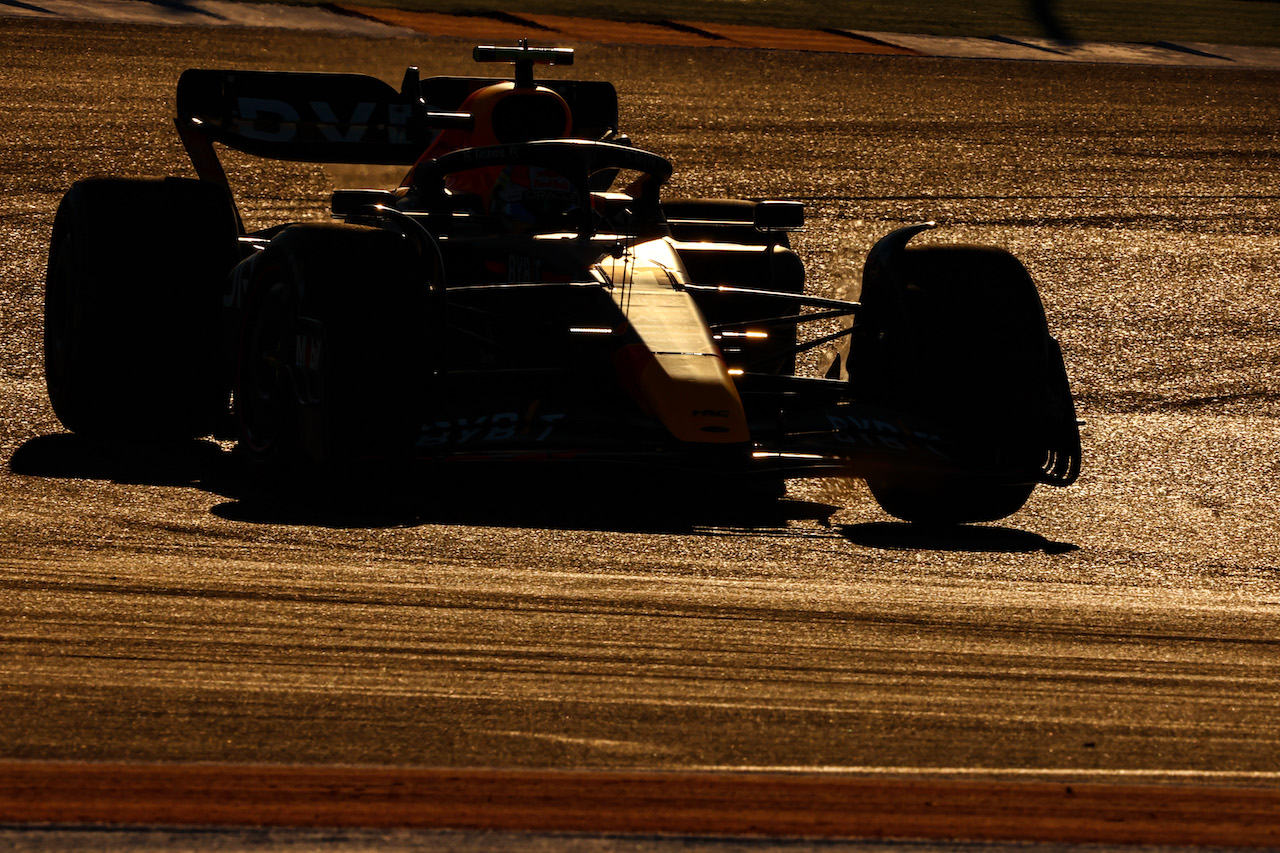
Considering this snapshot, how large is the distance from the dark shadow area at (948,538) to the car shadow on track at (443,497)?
326 mm

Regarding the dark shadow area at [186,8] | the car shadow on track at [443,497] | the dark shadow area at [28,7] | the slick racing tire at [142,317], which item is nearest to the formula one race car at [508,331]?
the slick racing tire at [142,317]

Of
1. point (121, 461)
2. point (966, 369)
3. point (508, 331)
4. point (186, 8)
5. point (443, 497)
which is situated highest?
point (186, 8)

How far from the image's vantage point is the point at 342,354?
261 inches

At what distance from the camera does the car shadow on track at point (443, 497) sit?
6.41 metres

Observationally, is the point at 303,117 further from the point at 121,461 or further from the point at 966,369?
the point at 966,369

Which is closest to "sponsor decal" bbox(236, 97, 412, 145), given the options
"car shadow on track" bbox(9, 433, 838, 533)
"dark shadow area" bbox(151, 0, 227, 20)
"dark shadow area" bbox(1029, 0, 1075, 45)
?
"car shadow on track" bbox(9, 433, 838, 533)

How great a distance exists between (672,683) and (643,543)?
1909 millimetres

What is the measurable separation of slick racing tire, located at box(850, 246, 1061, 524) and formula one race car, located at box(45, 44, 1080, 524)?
0.04ft

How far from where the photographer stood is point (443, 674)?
4094mm

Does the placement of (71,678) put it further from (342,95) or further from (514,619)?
(342,95)

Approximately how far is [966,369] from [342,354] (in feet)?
7.89

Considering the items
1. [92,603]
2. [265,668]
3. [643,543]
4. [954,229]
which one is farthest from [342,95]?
[954,229]

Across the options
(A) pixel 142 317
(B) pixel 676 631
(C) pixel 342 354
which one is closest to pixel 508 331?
(C) pixel 342 354

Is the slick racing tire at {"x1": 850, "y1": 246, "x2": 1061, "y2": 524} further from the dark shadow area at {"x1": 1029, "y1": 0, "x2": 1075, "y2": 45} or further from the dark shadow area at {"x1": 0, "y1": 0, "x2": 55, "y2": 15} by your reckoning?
the dark shadow area at {"x1": 1029, "y1": 0, "x2": 1075, "y2": 45}
